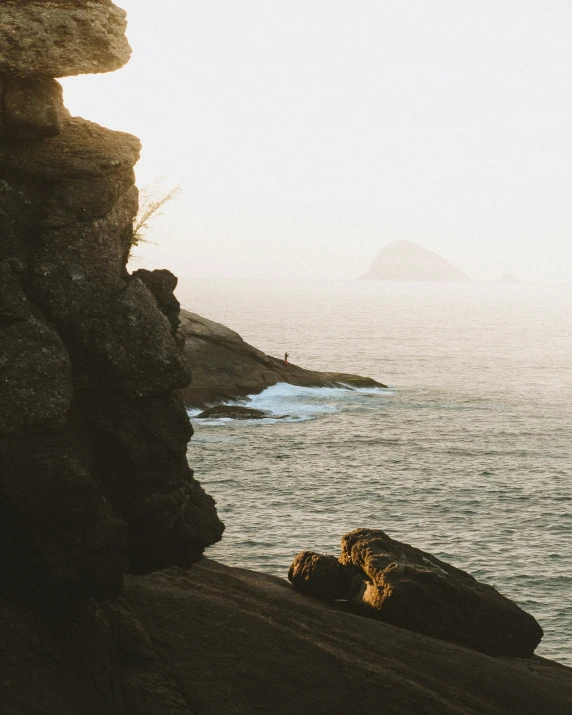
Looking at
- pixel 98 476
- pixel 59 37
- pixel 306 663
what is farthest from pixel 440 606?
pixel 59 37

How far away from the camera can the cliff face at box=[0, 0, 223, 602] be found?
51.8 ft

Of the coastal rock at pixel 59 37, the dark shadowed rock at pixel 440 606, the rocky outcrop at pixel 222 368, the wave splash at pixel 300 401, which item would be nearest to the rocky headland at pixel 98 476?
the coastal rock at pixel 59 37

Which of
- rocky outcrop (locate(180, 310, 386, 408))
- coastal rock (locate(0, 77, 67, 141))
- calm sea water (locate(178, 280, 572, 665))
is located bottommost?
calm sea water (locate(178, 280, 572, 665))

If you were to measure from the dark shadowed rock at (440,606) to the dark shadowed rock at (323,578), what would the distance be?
0.46 meters

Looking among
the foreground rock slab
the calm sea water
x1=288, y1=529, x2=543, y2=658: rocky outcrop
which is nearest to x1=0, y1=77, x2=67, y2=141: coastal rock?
the foreground rock slab

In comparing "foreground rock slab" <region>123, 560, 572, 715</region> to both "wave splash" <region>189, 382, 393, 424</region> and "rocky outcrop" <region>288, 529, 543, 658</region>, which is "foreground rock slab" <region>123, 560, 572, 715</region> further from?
"wave splash" <region>189, 382, 393, 424</region>

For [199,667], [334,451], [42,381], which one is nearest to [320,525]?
[334,451]

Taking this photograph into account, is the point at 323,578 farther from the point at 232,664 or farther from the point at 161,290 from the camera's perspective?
the point at 161,290

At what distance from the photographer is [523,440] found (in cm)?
5878

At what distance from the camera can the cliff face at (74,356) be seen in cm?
1580

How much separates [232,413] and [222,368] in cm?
506

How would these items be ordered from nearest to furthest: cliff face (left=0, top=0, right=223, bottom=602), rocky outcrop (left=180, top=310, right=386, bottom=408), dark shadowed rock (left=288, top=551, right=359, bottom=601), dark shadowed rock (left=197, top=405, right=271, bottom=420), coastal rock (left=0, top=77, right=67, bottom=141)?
cliff face (left=0, top=0, right=223, bottom=602), coastal rock (left=0, top=77, right=67, bottom=141), dark shadowed rock (left=288, top=551, right=359, bottom=601), dark shadowed rock (left=197, top=405, right=271, bottom=420), rocky outcrop (left=180, top=310, right=386, bottom=408)

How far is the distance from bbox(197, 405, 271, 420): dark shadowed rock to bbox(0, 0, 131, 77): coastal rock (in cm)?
4422

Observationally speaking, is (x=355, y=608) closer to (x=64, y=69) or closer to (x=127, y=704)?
(x=127, y=704)
